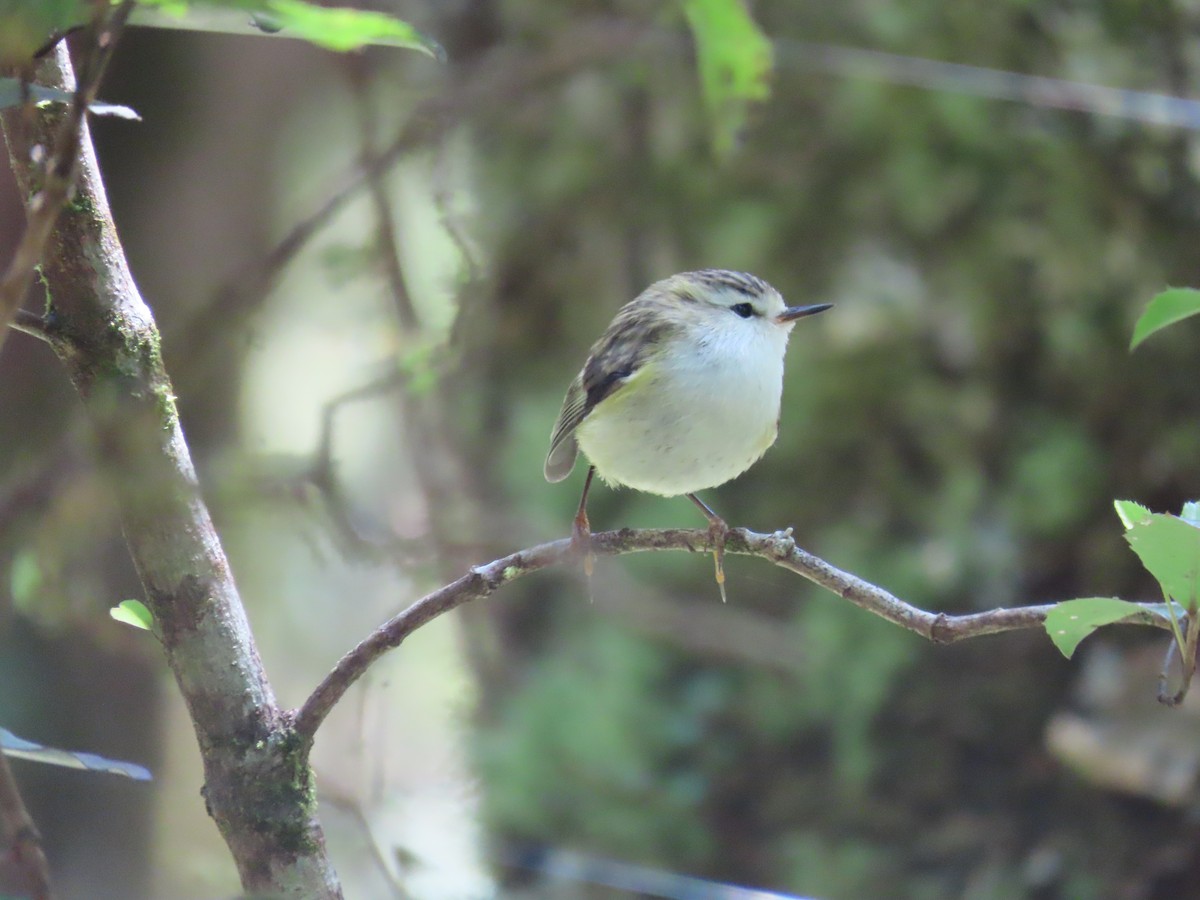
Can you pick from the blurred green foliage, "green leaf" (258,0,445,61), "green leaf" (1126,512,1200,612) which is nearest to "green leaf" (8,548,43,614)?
"green leaf" (258,0,445,61)

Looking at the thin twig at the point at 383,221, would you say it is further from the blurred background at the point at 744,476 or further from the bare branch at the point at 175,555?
the bare branch at the point at 175,555

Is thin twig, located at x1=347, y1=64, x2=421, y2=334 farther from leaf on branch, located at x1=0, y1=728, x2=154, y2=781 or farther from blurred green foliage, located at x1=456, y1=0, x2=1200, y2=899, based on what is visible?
leaf on branch, located at x1=0, y1=728, x2=154, y2=781

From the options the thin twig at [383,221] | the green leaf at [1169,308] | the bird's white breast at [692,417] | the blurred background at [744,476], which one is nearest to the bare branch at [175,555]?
the green leaf at [1169,308]

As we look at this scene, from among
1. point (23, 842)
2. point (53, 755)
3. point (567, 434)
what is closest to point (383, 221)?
point (567, 434)

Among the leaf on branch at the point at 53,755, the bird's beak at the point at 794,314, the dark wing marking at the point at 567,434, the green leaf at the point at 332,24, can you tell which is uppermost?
the bird's beak at the point at 794,314

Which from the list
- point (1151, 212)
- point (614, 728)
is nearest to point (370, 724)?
point (614, 728)

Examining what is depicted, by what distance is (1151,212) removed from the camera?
3.06 meters

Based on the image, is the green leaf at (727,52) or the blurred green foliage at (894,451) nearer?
the green leaf at (727,52)

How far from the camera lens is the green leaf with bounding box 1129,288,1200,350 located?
715mm

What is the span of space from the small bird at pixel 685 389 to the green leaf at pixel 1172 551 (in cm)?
57

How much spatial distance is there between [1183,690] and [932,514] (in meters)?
2.40

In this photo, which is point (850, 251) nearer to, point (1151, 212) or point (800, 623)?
point (1151, 212)

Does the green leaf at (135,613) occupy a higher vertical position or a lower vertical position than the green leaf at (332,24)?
lower

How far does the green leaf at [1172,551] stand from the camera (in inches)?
28.4
